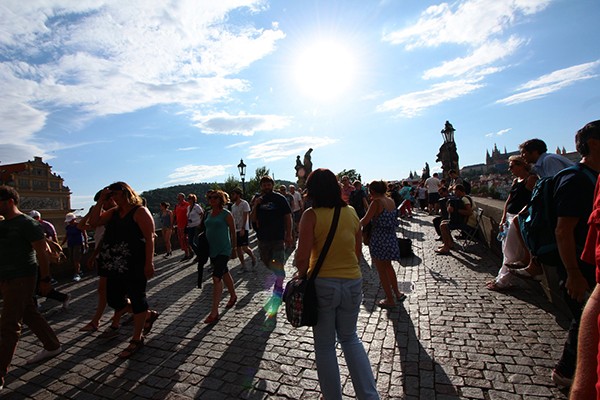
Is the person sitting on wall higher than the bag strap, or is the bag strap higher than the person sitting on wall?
the bag strap

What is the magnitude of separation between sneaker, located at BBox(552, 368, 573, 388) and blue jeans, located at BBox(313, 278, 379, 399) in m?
1.58

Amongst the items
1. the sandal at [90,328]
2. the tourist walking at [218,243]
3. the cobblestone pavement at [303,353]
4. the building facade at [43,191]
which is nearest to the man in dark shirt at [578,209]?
the cobblestone pavement at [303,353]

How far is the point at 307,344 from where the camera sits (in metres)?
3.80

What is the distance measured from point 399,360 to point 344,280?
1503 millimetres

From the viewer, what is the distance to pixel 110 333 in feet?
14.9

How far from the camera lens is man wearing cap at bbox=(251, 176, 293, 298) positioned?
18.7 ft

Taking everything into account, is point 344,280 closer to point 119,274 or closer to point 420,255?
point 119,274

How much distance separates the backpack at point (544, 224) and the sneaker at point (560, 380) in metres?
0.89

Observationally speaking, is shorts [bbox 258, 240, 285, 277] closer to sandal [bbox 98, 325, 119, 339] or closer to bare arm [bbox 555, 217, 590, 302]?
sandal [bbox 98, 325, 119, 339]

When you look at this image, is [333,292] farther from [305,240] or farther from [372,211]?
[372,211]

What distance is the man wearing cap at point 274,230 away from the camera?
5691mm

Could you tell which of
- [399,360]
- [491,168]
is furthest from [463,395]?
[491,168]

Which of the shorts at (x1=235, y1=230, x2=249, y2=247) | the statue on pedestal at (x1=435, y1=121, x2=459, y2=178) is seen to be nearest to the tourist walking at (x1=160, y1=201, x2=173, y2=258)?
the shorts at (x1=235, y1=230, x2=249, y2=247)

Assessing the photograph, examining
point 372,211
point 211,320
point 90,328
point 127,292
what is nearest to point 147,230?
point 127,292
